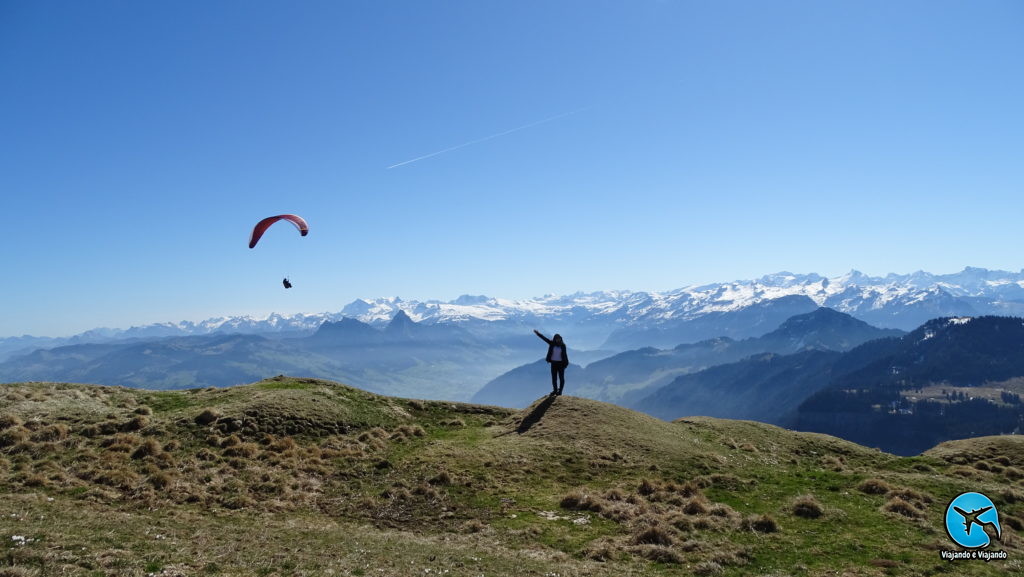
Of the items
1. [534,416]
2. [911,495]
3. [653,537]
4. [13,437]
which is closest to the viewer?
[653,537]

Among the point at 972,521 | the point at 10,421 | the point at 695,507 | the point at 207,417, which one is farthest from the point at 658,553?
the point at 10,421

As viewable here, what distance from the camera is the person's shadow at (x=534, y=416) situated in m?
34.8

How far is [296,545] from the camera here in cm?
1633

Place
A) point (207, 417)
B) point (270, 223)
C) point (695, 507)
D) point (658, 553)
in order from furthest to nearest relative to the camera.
A: point (270, 223)
point (207, 417)
point (695, 507)
point (658, 553)

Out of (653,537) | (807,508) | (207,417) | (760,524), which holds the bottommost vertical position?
(807,508)

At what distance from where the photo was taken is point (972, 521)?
19094mm

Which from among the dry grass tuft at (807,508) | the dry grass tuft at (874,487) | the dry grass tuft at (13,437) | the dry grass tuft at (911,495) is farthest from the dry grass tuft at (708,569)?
the dry grass tuft at (13,437)

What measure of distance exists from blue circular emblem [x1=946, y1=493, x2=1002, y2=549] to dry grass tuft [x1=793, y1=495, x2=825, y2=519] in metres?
4.24

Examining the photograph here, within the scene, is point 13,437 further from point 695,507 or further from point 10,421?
point 695,507

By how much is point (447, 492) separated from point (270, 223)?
3405 cm

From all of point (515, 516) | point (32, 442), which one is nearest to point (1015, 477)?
point (515, 516)

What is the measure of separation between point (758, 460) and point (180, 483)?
33.3m

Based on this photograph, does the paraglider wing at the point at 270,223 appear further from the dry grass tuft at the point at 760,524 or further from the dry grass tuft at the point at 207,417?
the dry grass tuft at the point at 760,524

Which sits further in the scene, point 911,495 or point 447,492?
point 447,492
